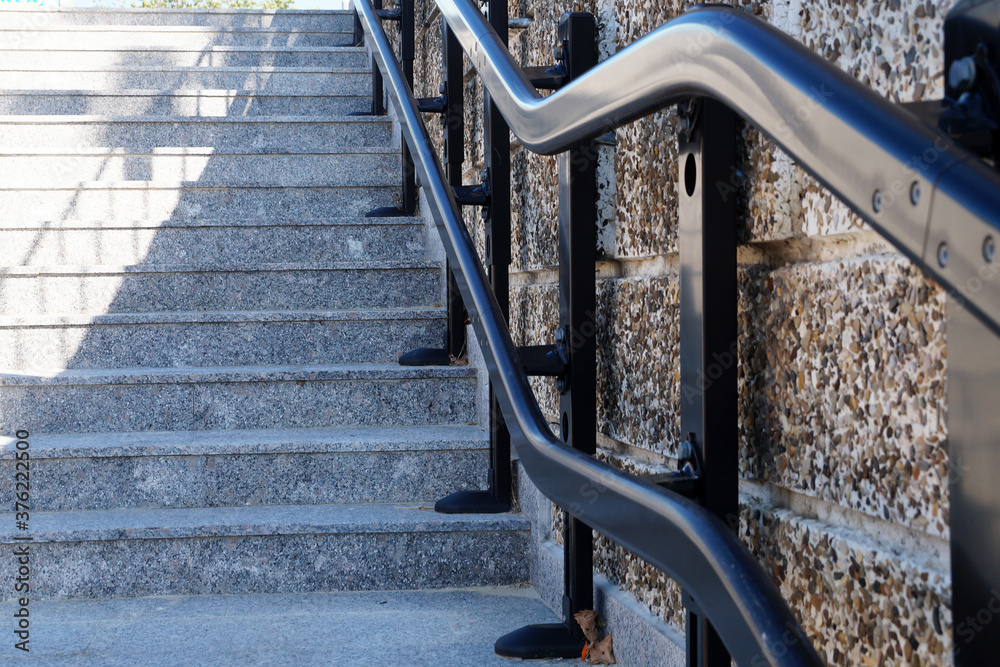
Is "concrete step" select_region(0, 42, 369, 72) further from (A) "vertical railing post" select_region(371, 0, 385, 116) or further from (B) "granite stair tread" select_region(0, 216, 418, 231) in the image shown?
(B) "granite stair tread" select_region(0, 216, 418, 231)

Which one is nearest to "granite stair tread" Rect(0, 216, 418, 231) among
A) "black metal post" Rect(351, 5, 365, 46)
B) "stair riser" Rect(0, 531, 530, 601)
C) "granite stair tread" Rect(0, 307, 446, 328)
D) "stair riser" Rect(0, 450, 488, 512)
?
"granite stair tread" Rect(0, 307, 446, 328)

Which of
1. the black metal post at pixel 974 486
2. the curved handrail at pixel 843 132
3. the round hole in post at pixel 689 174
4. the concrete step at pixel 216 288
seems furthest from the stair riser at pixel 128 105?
the black metal post at pixel 974 486

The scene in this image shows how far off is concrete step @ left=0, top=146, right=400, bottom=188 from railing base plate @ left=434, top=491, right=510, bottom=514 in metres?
1.36

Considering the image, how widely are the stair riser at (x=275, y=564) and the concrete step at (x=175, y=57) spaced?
105 inches

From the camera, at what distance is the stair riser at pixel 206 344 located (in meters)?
2.16

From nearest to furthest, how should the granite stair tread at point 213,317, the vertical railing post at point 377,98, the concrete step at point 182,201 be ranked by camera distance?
the granite stair tread at point 213,317
the concrete step at point 182,201
the vertical railing post at point 377,98

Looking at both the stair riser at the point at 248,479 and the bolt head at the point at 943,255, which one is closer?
the bolt head at the point at 943,255

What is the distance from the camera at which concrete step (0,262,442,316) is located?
2.32 meters

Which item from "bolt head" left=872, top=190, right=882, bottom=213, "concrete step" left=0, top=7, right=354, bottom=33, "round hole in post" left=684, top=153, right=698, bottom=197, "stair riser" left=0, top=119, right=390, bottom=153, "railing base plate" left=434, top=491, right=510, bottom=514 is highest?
"concrete step" left=0, top=7, right=354, bottom=33

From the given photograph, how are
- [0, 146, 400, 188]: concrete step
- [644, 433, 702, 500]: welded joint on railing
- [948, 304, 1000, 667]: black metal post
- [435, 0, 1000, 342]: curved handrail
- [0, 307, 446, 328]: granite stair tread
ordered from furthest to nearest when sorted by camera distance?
1. [0, 146, 400, 188]: concrete step
2. [0, 307, 446, 328]: granite stair tread
3. [644, 433, 702, 500]: welded joint on railing
4. [948, 304, 1000, 667]: black metal post
5. [435, 0, 1000, 342]: curved handrail

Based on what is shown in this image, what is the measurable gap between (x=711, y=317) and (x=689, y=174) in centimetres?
13

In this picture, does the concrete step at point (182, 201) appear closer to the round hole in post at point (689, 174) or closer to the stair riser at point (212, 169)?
the stair riser at point (212, 169)

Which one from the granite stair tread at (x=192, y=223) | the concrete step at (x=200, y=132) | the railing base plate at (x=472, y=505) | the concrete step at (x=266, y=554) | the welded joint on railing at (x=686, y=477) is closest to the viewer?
the welded joint on railing at (x=686, y=477)

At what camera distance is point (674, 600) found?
1.05m
